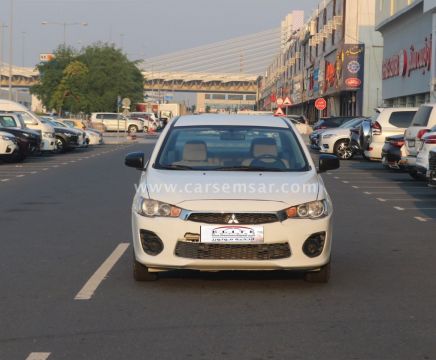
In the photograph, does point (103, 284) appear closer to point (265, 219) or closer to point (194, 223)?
point (194, 223)

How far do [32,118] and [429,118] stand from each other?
62.3 ft

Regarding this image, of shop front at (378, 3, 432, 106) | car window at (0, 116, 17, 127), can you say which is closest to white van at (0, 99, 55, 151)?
car window at (0, 116, 17, 127)

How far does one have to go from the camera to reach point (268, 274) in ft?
27.9

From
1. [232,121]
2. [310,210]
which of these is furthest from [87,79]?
[310,210]

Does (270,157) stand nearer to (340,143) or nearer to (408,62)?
(340,143)

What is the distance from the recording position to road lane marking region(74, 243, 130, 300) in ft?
24.8

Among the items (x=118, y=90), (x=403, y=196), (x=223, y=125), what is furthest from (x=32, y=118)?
(x=118, y=90)

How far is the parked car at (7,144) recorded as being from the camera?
2814 cm

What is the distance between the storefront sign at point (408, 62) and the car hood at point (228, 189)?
3668 cm

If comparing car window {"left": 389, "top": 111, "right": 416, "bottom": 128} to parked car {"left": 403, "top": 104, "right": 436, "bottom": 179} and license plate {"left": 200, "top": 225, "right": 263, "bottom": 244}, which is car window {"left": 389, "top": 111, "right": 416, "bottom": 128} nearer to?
parked car {"left": 403, "top": 104, "right": 436, "bottom": 179}

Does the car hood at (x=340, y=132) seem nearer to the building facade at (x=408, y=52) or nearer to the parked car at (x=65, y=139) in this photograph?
the building facade at (x=408, y=52)

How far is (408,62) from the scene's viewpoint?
4894 centimetres

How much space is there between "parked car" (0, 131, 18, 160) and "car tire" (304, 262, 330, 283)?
2150cm

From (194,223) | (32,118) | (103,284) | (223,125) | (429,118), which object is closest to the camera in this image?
(194,223)
